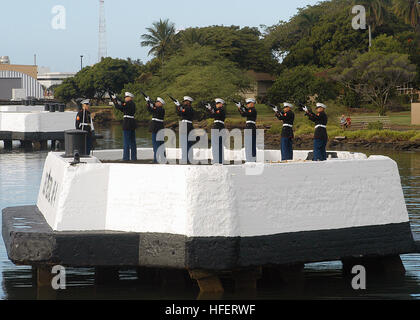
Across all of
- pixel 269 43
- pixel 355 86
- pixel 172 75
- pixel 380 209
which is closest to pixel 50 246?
pixel 380 209

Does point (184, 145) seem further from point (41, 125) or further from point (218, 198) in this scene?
point (41, 125)

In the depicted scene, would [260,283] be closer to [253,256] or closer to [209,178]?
[253,256]

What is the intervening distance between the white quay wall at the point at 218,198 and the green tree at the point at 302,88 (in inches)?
2558

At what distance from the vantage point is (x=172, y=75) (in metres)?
92.9

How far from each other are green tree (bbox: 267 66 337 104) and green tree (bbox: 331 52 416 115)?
1.66 meters

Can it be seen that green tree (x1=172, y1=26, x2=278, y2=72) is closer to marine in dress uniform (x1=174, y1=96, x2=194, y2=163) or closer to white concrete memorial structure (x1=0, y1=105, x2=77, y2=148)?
white concrete memorial structure (x1=0, y1=105, x2=77, y2=148)

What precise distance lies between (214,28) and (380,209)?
9376 centimetres

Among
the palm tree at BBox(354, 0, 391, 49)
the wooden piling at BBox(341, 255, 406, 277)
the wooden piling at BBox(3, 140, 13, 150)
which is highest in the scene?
the palm tree at BBox(354, 0, 391, 49)

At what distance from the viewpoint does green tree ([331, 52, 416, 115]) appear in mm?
78500

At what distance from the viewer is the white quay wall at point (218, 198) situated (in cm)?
1462

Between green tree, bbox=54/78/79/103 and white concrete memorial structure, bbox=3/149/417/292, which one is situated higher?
green tree, bbox=54/78/79/103

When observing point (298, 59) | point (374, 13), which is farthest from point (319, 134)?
point (298, 59)

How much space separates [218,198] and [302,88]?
70.4 metres

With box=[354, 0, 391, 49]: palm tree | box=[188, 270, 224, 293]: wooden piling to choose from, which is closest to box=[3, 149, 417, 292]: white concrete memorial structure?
box=[188, 270, 224, 293]: wooden piling
